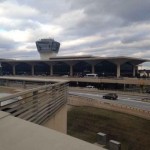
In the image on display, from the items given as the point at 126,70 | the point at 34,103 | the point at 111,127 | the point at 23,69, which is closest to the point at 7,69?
the point at 23,69

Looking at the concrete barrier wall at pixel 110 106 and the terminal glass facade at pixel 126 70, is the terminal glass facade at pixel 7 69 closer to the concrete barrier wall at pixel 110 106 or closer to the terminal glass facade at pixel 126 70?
the terminal glass facade at pixel 126 70

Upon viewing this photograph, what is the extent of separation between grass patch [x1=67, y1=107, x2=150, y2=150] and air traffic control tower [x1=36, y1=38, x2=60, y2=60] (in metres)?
95.0

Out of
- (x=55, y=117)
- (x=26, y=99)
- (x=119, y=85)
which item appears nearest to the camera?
(x=26, y=99)

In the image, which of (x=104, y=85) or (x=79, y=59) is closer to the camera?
(x=104, y=85)

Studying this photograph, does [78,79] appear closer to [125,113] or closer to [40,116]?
[125,113]

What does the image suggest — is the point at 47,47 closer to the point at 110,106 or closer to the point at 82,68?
the point at 82,68

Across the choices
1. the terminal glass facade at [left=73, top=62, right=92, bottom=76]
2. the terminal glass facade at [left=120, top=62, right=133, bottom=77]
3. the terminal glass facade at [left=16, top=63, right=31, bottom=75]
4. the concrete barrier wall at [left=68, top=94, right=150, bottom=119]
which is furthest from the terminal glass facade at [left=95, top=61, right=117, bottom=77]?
the concrete barrier wall at [left=68, top=94, right=150, bottom=119]

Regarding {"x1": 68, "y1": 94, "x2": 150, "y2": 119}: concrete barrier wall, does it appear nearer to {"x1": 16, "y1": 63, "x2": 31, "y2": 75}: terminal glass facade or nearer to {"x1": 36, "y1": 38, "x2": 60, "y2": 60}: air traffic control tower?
{"x1": 16, "y1": 63, "x2": 31, "y2": 75}: terminal glass facade

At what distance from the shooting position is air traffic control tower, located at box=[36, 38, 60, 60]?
440ft

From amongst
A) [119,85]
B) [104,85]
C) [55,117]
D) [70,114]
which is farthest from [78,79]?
[55,117]

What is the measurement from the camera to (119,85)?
238 feet

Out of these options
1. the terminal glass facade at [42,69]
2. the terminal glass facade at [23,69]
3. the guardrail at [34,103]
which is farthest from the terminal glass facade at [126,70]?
the guardrail at [34,103]

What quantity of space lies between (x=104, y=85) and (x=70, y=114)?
36.4 metres

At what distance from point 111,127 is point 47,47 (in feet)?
347
